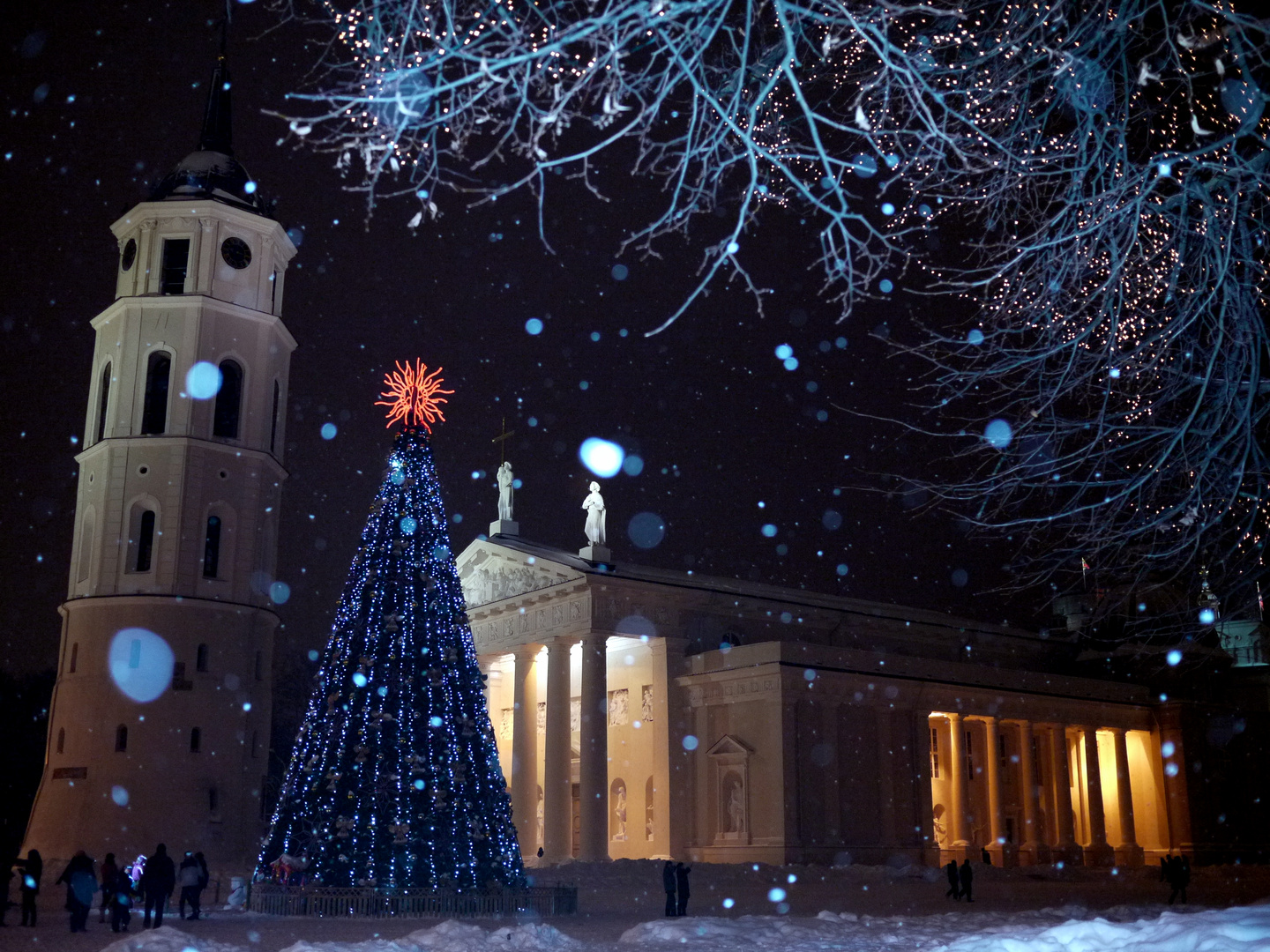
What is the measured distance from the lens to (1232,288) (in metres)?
9.40

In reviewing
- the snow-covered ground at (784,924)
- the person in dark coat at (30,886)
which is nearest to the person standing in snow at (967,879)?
the snow-covered ground at (784,924)

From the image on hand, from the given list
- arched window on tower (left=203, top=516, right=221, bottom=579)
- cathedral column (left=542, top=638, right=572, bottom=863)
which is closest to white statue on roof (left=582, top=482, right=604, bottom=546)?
cathedral column (left=542, top=638, right=572, bottom=863)

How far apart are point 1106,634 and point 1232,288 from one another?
57440 millimetres

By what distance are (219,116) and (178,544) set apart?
1635 centimetres

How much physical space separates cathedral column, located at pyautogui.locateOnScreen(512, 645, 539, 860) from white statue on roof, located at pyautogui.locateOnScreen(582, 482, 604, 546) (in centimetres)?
442

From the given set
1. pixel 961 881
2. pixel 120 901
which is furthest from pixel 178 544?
pixel 961 881

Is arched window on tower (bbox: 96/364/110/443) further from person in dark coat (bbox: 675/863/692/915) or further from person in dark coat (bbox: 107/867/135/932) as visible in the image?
person in dark coat (bbox: 675/863/692/915)

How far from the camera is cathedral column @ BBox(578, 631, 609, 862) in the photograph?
3784 centimetres

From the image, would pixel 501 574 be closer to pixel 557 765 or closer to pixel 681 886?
pixel 557 765

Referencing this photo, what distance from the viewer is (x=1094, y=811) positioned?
48.1 metres

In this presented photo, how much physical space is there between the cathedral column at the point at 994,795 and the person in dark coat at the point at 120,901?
32.3 meters

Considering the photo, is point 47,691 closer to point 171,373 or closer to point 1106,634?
point 171,373

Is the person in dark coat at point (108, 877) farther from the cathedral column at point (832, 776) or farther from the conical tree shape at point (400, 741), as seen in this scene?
the cathedral column at point (832, 776)

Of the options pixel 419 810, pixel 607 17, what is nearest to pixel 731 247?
pixel 607 17
